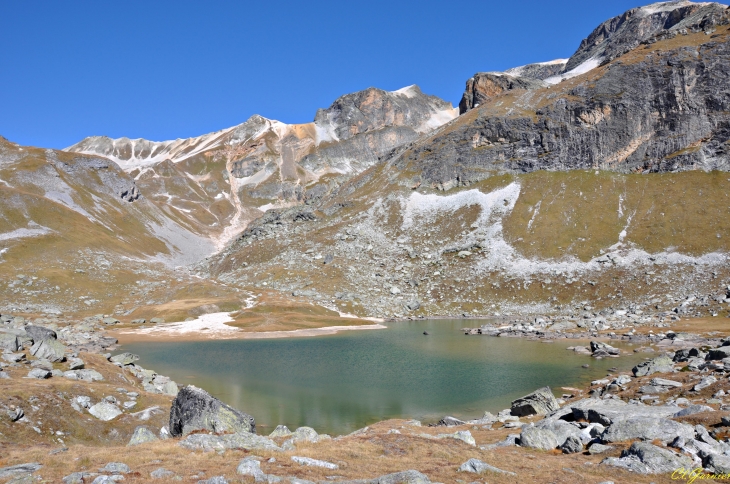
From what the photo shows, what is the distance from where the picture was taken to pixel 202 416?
24.7 m

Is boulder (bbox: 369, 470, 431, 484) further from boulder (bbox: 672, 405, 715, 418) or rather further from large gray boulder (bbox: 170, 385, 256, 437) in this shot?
boulder (bbox: 672, 405, 715, 418)

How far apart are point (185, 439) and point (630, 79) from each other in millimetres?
180930

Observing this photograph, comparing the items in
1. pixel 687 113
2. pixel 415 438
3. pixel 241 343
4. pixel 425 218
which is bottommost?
pixel 241 343

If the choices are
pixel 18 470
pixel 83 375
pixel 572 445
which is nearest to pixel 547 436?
pixel 572 445

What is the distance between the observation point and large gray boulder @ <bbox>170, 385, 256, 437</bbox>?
24.5 meters

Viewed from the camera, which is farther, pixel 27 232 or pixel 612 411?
pixel 27 232

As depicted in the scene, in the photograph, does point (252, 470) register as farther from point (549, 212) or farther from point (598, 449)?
point (549, 212)

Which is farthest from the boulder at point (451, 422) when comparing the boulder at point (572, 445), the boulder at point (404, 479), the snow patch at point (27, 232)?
the snow patch at point (27, 232)

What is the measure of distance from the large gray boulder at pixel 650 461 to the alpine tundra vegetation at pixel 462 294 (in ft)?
0.33

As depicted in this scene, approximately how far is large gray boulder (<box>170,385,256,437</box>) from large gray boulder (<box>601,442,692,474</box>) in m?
19.0

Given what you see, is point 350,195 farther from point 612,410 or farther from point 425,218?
point 612,410

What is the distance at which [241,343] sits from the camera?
86.5m

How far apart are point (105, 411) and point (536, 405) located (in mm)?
33191

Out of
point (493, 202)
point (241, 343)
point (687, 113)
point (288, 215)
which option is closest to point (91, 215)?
point (288, 215)
